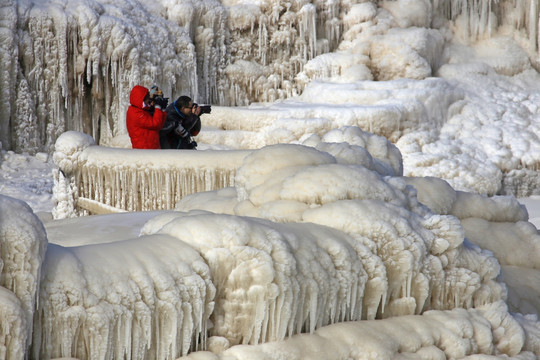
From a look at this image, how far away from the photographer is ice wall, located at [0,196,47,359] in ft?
7.84

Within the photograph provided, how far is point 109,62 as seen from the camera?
12.7 meters

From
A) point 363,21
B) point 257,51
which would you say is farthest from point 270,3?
point 363,21

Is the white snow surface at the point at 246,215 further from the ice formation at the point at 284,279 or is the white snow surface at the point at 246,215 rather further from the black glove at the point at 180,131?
the black glove at the point at 180,131

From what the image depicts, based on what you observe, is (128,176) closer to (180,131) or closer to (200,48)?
(180,131)

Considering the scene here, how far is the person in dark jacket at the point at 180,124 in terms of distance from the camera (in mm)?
7777

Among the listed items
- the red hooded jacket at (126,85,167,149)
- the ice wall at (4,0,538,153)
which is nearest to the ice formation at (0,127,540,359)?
the red hooded jacket at (126,85,167,149)

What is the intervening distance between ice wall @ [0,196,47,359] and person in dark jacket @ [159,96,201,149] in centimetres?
521

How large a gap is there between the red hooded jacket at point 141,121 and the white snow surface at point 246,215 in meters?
0.51

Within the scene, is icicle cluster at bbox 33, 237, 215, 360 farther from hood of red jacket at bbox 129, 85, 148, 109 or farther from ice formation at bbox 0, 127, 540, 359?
hood of red jacket at bbox 129, 85, 148, 109

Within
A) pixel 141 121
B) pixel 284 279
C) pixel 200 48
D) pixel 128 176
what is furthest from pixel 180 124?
→ pixel 200 48

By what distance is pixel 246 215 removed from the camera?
14.0ft

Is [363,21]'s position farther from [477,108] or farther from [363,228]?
[363,228]

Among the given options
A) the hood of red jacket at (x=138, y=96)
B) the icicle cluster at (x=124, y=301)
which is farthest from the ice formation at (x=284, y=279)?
the hood of red jacket at (x=138, y=96)

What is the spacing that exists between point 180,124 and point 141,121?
0.53m
